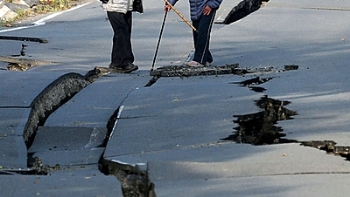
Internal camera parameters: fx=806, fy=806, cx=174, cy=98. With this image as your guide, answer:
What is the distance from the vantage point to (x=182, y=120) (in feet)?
25.3

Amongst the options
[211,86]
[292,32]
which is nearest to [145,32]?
[292,32]

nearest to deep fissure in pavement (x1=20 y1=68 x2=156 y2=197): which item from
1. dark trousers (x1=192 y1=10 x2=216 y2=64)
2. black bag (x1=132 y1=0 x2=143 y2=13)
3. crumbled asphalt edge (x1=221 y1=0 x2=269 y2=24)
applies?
black bag (x1=132 y1=0 x2=143 y2=13)

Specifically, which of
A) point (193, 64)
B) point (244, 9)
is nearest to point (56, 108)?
point (193, 64)

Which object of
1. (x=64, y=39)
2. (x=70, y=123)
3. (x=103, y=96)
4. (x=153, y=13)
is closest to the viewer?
(x=70, y=123)

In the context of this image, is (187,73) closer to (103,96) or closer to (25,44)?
(103,96)

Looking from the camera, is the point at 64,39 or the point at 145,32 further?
the point at 145,32

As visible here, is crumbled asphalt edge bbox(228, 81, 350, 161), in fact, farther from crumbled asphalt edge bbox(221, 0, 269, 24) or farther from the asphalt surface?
crumbled asphalt edge bbox(221, 0, 269, 24)

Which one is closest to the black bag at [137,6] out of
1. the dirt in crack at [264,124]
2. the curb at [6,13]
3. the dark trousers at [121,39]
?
the dark trousers at [121,39]

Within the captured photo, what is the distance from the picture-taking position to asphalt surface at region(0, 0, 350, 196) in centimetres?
570

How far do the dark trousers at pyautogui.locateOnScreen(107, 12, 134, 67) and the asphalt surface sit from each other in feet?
0.95

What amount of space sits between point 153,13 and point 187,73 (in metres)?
8.29

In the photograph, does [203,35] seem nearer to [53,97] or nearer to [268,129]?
[53,97]

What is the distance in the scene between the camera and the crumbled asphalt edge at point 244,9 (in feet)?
60.3

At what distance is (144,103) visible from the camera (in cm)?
859
